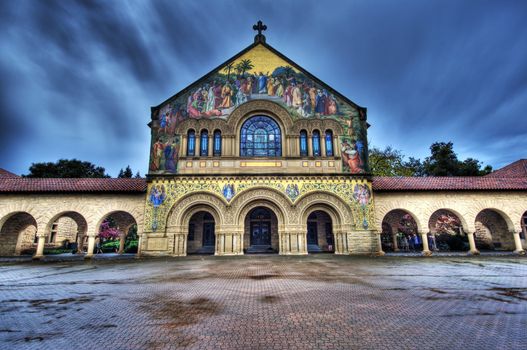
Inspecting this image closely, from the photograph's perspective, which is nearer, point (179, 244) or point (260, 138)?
point (179, 244)

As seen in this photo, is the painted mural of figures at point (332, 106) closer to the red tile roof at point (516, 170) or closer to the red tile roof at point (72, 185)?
the red tile roof at point (72, 185)

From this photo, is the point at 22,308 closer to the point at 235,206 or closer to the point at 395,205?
the point at 235,206

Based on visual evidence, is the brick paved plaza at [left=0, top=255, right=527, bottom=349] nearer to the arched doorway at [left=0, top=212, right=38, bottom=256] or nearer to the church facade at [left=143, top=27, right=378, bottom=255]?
the church facade at [left=143, top=27, right=378, bottom=255]

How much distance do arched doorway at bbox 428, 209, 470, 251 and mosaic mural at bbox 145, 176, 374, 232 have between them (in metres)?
9.55

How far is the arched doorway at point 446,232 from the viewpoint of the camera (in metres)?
23.3

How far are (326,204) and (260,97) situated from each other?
935 cm

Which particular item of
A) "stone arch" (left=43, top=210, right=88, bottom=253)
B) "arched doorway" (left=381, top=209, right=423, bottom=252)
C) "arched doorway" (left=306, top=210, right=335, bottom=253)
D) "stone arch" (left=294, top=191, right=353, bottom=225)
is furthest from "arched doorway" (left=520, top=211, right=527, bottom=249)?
"stone arch" (left=43, top=210, right=88, bottom=253)

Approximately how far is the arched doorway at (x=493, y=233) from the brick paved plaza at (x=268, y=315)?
707 inches

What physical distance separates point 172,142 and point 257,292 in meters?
15.3

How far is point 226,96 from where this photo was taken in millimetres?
20219

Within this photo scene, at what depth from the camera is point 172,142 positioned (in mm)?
19344

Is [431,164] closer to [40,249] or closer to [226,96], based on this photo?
[226,96]

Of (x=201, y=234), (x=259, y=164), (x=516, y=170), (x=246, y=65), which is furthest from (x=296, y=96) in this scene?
(x=516, y=170)

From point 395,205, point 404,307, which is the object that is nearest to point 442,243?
point 395,205
